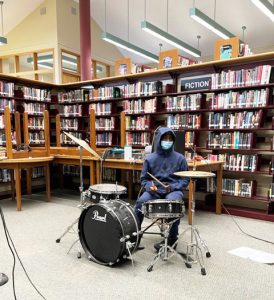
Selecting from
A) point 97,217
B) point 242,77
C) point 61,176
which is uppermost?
point 242,77

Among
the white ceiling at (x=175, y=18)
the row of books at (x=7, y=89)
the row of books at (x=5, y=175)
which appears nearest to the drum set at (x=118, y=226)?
the row of books at (x=5, y=175)

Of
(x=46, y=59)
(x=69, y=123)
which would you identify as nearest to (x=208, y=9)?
(x=69, y=123)

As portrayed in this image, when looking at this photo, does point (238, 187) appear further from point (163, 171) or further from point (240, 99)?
point (163, 171)

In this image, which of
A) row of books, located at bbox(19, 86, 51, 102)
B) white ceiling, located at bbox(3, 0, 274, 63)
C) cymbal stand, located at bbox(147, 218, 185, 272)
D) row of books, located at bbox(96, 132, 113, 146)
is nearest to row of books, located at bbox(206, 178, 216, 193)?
cymbal stand, located at bbox(147, 218, 185, 272)

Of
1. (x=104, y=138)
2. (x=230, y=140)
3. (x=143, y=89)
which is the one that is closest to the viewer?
(x=230, y=140)

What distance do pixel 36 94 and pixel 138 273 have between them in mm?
4649

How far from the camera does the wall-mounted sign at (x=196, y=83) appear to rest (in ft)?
14.8

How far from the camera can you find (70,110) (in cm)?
618

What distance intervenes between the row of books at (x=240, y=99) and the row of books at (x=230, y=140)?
418 millimetres

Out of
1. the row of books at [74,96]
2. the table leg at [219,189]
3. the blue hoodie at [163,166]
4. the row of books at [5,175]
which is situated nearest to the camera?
the blue hoodie at [163,166]

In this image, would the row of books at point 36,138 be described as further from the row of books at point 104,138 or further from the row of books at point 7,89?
the row of books at point 104,138

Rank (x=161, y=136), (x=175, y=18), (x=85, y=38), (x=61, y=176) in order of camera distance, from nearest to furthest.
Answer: (x=161, y=136) < (x=61, y=176) < (x=85, y=38) < (x=175, y=18)

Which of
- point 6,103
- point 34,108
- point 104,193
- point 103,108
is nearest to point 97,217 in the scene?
point 104,193

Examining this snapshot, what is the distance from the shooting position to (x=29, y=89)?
5.65 m
